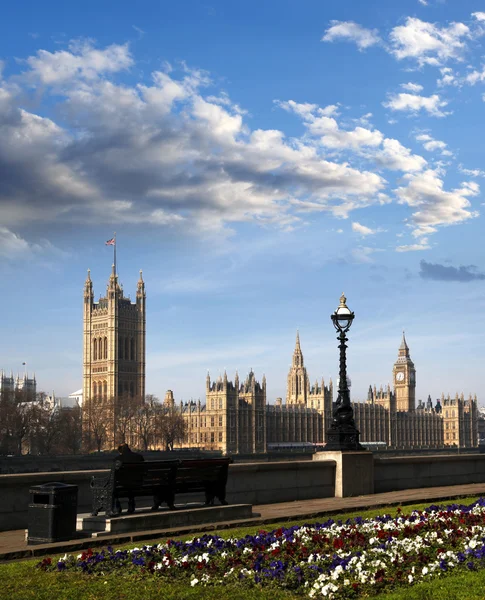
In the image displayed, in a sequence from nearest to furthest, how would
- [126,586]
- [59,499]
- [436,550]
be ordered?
[126,586]
[436,550]
[59,499]

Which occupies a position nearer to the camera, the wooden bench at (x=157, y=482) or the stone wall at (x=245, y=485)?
the wooden bench at (x=157, y=482)

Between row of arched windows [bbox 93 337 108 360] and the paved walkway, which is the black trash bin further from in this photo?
row of arched windows [bbox 93 337 108 360]

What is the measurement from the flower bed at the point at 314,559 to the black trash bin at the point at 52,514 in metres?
1.67

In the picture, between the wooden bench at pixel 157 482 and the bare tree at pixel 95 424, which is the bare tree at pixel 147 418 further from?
the wooden bench at pixel 157 482

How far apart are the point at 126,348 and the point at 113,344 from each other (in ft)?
14.6

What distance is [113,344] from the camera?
17688 cm

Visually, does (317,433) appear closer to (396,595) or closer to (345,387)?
(345,387)

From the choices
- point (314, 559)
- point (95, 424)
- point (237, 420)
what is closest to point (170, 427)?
point (95, 424)

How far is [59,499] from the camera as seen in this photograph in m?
13.8

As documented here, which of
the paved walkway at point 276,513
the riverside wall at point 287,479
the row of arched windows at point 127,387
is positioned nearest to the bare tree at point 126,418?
the row of arched windows at point 127,387

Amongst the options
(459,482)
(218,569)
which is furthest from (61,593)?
(459,482)

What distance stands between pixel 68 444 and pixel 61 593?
10942cm

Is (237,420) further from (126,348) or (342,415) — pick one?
(342,415)

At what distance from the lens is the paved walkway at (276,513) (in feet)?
43.0
